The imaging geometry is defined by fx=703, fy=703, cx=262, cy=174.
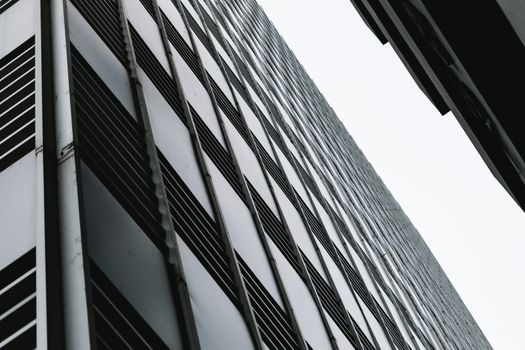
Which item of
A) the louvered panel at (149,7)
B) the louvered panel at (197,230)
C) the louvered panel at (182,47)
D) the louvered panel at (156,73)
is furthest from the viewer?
the louvered panel at (182,47)

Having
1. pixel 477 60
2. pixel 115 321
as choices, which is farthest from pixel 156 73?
pixel 115 321

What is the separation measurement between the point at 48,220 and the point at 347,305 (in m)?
10.0

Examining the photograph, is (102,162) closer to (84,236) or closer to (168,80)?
(84,236)

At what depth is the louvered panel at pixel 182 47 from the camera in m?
11.9

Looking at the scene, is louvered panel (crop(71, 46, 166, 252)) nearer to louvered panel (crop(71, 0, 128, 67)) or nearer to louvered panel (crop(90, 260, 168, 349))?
louvered panel (crop(90, 260, 168, 349))

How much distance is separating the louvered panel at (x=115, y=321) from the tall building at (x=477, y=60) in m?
4.30

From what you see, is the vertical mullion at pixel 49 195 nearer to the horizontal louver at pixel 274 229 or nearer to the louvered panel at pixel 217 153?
the louvered panel at pixel 217 153

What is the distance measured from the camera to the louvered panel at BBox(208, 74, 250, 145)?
12.8 meters

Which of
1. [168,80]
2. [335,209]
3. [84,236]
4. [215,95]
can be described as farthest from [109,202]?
[335,209]

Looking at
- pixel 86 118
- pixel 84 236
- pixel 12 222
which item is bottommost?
pixel 84 236

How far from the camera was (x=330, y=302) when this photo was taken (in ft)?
39.9

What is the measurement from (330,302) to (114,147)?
23.6 ft

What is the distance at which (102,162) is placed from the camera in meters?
5.34

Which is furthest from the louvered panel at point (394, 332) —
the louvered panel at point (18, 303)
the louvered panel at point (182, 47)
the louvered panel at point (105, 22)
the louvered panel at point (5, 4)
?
the louvered panel at point (18, 303)
